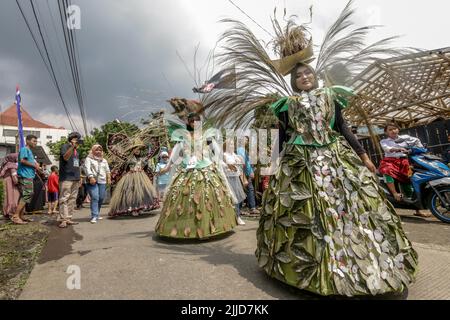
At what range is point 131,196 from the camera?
6.46 metres

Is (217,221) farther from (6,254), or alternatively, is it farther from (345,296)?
(6,254)

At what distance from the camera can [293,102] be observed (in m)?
2.38

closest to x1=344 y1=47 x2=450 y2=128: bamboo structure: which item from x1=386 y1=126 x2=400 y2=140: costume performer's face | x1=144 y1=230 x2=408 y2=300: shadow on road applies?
x1=386 y1=126 x2=400 y2=140: costume performer's face

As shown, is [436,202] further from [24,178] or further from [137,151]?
[24,178]

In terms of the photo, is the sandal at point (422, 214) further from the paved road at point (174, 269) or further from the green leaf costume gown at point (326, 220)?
the green leaf costume gown at point (326, 220)

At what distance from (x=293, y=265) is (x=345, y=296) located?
1.22ft

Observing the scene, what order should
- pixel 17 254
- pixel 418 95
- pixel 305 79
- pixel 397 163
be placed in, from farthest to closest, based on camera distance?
1. pixel 418 95
2. pixel 397 163
3. pixel 17 254
4. pixel 305 79

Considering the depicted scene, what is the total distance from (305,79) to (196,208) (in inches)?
82.0

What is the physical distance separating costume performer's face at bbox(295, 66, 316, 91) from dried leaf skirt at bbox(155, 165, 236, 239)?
1.88 meters

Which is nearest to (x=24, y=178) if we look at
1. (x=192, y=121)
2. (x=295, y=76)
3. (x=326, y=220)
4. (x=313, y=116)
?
(x=192, y=121)

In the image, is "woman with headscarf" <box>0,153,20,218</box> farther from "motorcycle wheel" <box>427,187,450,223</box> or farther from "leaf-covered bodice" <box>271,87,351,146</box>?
"motorcycle wheel" <box>427,187,450,223</box>

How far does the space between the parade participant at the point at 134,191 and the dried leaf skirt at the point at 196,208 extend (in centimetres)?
285

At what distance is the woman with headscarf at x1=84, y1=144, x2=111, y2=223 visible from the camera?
19.6 feet
